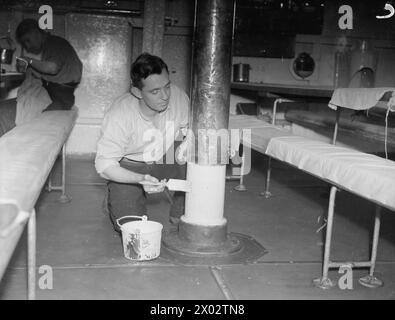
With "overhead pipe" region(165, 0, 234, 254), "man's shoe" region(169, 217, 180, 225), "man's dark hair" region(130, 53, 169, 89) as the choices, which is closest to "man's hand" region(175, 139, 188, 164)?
"overhead pipe" region(165, 0, 234, 254)

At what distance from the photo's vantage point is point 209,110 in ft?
8.78

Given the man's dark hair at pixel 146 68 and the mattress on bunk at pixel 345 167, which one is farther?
the man's dark hair at pixel 146 68

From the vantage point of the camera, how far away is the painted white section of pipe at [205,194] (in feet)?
8.84

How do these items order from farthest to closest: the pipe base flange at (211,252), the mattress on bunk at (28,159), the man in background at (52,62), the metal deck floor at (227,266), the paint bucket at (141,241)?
the man in background at (52,62) < the pipe base flange at (211,252) < the paint bucket at (141,241) < the metal deck floor at (227,266) < the mattress on bunk at (28,159)

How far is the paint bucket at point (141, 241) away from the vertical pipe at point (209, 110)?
29 cm

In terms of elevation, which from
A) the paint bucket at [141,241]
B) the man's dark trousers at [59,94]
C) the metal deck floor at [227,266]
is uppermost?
the man's dark trousers at [59,94]

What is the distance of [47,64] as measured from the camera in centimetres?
426

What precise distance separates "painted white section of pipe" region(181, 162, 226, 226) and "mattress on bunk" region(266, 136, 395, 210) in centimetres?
43

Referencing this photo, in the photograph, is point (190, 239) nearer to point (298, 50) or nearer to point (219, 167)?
point (219, 167)

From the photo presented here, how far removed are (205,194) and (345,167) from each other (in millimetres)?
869

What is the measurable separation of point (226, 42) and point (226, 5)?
0.20 metres

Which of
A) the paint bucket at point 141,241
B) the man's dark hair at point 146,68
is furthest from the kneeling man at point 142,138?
the paint bucket at point 141,241

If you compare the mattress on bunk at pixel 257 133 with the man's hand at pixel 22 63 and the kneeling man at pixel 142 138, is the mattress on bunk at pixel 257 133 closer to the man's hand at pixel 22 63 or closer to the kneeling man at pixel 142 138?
the kneeling man at pixel 142 138

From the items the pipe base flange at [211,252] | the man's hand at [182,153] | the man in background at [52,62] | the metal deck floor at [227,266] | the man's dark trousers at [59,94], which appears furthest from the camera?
the man's dark trousers at [59,94]
